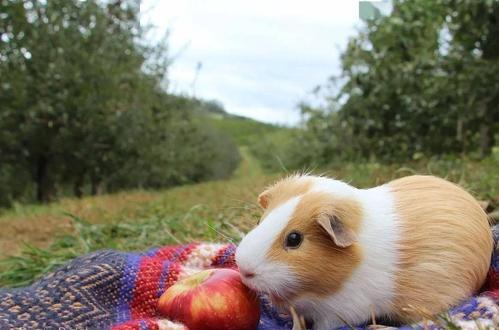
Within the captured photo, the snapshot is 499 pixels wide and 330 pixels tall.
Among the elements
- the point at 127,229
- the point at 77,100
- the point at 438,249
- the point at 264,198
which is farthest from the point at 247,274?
the point at 77,100

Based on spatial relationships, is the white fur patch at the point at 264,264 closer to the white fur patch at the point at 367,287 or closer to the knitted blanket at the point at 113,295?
the white fur patch at the point at 367,287

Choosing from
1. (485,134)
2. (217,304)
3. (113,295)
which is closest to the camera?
(217,304)

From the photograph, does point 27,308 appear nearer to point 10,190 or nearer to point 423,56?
point 423,56

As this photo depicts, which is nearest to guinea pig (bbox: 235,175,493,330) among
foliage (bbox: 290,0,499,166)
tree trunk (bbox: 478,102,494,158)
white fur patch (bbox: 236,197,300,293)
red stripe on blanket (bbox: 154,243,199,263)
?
white fur patch (bbox: 236,197,300,293)

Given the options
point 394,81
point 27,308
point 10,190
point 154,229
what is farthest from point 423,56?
point 10,190

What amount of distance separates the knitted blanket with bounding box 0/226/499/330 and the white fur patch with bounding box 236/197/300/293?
0.79 ft

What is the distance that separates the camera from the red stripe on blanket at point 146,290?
177 centimetres

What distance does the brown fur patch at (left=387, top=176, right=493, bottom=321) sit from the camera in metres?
1.34

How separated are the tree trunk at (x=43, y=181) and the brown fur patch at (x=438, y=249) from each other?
1048 centimetres

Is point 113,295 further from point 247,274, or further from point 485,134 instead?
point 485,134

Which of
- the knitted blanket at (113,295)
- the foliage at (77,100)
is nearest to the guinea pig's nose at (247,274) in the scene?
the knitted blanket at (113,295)

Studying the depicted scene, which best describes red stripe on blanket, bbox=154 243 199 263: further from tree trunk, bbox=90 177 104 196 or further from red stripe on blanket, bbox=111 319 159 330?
tree trunk, bbox=90 177 104 196

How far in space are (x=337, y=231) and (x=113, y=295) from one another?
0.86 metres

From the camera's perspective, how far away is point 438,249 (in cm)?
138
